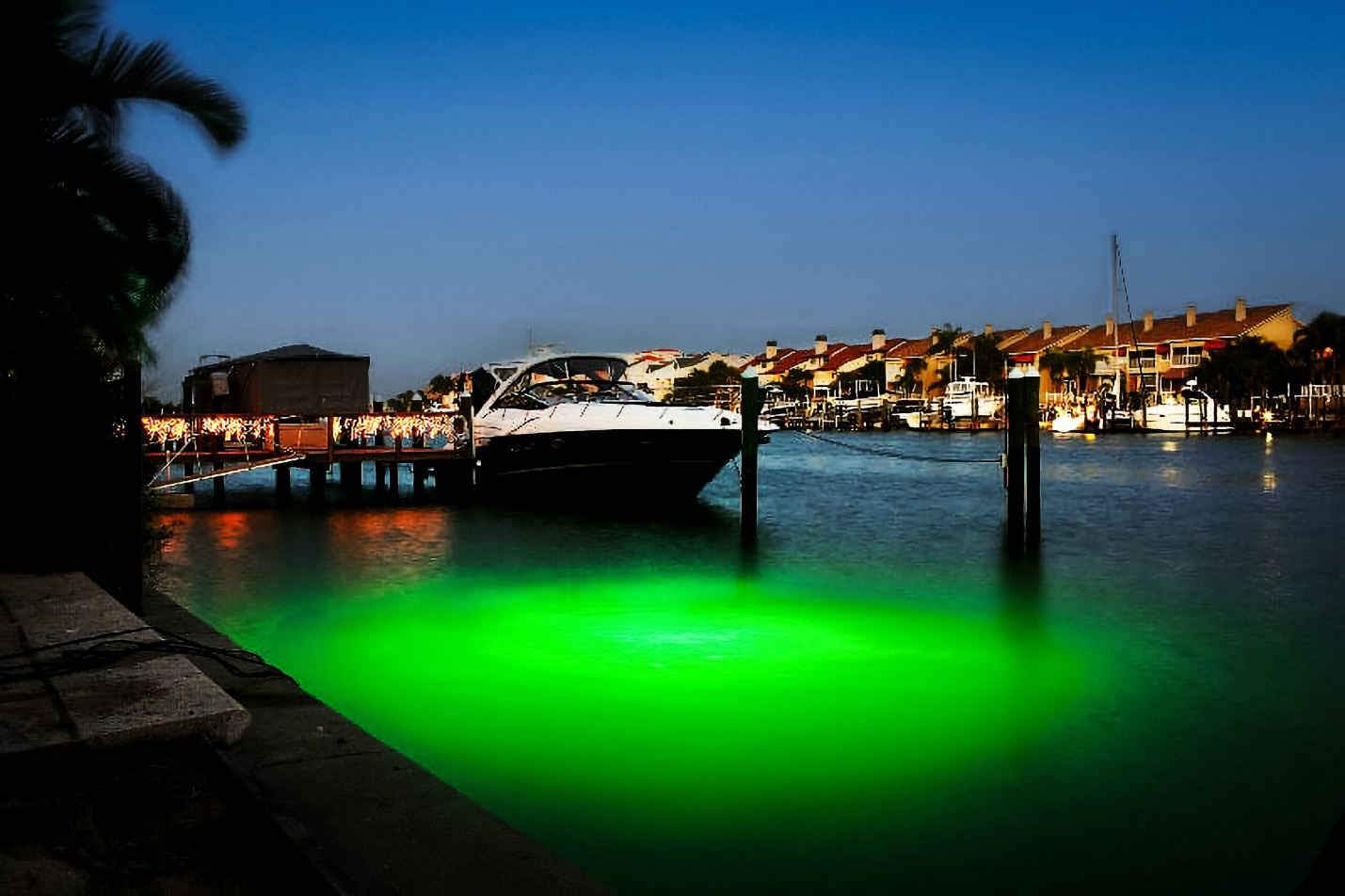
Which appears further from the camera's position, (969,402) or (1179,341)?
(969,402)

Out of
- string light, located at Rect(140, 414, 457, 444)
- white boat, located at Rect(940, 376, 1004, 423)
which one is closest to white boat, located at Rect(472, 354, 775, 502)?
string light, located at Rect(140, 414, 457, 444)

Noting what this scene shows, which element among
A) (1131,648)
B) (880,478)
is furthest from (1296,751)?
(880,478)

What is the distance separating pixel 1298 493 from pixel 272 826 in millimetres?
43182

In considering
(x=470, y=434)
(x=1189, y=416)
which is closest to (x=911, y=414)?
(x=1189, y=416)

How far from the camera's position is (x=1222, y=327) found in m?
105

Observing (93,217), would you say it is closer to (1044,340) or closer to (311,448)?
(311,448)

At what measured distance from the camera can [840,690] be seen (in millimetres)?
11367

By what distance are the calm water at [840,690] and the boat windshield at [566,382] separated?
395 centimetres

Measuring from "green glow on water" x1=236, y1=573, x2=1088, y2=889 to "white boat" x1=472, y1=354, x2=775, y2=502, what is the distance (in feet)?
33.0

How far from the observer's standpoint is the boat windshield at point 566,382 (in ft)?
97.9

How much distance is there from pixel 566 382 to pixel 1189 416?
77.9 m

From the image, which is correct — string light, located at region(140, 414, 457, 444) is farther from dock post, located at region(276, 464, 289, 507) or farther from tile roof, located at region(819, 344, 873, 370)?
tile roof, located at region(819, 344, 873, 370)

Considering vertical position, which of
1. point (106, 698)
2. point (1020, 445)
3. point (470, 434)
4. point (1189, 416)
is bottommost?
point (106, 698)

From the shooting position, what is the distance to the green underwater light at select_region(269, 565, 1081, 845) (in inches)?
334
